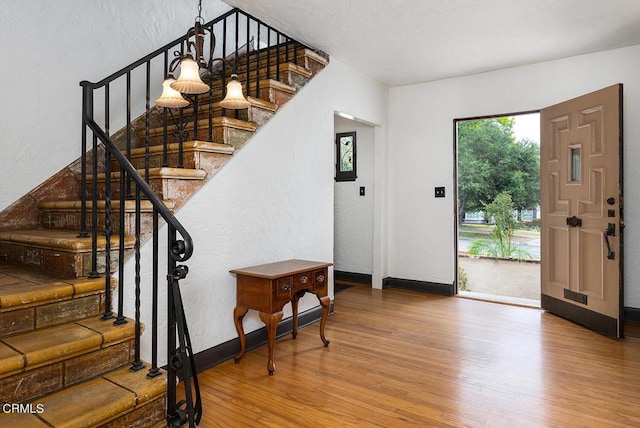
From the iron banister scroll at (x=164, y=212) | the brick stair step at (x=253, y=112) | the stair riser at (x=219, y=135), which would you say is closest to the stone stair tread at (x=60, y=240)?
the iron banister scroll at (x=164, y=212)

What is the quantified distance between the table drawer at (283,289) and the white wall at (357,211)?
8.69ft

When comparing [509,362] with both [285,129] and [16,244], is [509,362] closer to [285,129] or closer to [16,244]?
[285,129]

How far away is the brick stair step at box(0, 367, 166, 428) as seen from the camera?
1.42 meters

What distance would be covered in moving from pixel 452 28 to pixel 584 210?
198 centimetres

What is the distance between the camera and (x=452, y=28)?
3283mm

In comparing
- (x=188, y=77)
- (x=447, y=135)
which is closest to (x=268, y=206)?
(x=188, y=77)

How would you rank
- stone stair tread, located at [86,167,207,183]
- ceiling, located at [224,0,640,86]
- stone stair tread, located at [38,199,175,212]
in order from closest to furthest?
stone stair tread, located at [38,199,175,212] < stone stair tread, located at [86,167,207,183] < ceiling, located at [224,0,640,86]

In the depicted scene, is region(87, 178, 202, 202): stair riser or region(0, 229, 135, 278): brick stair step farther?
region(87, 178, 202, 202): stair riser

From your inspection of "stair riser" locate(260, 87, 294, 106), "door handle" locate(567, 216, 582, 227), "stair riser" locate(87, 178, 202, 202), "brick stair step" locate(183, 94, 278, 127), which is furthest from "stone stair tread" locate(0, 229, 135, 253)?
"door handle" locate(567, 216, 582, 227)

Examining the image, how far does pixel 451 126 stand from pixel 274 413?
12.4 feet

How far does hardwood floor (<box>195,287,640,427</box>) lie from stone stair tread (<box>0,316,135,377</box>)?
67 centimetres

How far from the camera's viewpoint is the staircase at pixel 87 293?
1533 millimetres

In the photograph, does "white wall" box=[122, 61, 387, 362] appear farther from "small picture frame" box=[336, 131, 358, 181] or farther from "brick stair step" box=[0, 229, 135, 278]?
"small picture frame" box=[336, 131, 358, 181]
